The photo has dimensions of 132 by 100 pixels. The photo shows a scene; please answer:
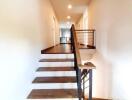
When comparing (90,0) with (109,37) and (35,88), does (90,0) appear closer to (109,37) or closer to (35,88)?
(109,37)

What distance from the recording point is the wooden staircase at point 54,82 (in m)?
3.06

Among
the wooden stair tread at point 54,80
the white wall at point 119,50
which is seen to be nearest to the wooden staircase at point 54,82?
the wooden stair tread at point 54,80

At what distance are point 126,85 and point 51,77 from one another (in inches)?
69.0

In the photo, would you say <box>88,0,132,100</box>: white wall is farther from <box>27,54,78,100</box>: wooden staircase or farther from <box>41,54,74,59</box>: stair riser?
<box>41,54,74,59</box>: stair riser

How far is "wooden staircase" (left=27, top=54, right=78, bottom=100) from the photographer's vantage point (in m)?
3.06

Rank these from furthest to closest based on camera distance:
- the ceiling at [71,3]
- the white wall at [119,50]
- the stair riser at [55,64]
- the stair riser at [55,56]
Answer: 1. the ceiling at [71,3]
2. the stair riser at [55,56]
3. the stair riser at [55,64]
4. the white wall at [119,50]

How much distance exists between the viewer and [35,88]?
3463 millimetres

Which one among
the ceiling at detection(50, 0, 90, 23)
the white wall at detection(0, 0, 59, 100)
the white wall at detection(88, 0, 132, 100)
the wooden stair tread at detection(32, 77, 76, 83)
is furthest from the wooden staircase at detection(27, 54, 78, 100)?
the ceiling at detection(50, 0, 90, 23)

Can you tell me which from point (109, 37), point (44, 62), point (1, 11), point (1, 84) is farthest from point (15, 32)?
point (109, 37)

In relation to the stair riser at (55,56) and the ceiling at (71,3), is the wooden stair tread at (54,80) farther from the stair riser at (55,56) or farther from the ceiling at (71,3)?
the ceiling at (71,3)

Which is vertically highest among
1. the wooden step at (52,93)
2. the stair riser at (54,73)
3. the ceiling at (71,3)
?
the ceiling at (71,3)

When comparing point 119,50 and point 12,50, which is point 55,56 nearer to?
point 119,50

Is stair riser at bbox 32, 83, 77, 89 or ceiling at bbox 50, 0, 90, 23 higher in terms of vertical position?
ceiling at bbox 50, 0, 90, 23

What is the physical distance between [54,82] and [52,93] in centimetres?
33
